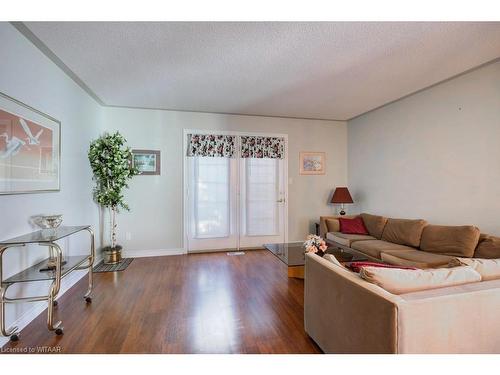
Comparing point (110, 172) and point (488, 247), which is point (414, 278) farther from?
point (110, 172)

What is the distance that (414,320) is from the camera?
116 cm

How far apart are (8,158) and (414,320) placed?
292 centimetres

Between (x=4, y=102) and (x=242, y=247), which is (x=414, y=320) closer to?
(x=4, y=102)

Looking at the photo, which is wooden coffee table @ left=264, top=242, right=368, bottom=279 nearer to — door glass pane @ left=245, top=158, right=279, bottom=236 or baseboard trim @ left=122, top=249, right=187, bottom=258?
door glass pane @ left=245, top=158, right=279, bottom=236

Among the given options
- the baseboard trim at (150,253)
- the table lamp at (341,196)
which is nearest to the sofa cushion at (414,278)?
the table lamp at (341,196)

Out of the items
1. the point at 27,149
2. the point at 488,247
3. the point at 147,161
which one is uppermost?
the point at 147,161

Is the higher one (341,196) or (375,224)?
(341,196)

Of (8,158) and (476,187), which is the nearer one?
(8,158)

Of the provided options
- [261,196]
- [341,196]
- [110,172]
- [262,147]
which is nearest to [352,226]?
[341,196]

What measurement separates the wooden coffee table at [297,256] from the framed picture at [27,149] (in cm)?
257

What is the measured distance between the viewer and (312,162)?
16.5 feet

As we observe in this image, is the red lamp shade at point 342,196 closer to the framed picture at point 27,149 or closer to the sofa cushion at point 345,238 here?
the sofa cushion at point 345,238

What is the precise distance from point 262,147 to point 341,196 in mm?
1745
